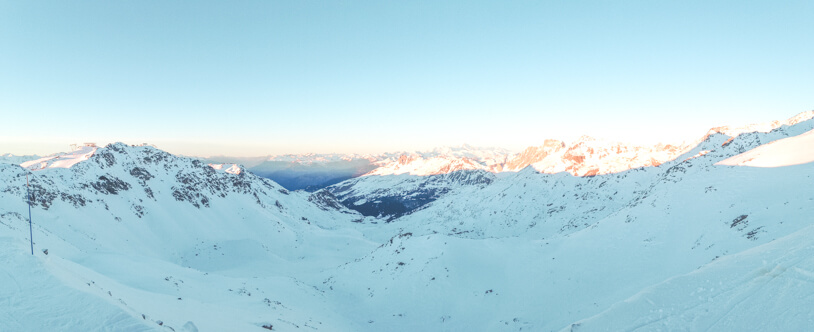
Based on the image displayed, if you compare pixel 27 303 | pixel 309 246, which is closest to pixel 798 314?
pixel 27 303

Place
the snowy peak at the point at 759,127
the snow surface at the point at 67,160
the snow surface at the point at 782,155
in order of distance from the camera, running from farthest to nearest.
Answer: the snowy peak at the point at 759,127 → the snow surface at the point at 67,160 → the snow surface at the point at 782,155

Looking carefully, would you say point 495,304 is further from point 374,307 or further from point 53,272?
point 53,272

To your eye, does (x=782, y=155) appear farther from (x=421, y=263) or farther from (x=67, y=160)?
(x=67, y=160)

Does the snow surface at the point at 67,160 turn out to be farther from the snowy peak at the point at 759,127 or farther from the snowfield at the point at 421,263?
the snowy peak at the point at 759,127

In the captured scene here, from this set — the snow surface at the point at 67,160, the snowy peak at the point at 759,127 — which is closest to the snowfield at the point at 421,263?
the snow surface at the point at 67,160

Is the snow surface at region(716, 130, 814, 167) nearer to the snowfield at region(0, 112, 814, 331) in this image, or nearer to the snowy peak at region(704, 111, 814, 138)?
the snowfield at region(0, 112, 814, 331)

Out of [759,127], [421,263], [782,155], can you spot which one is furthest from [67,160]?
[759,127]

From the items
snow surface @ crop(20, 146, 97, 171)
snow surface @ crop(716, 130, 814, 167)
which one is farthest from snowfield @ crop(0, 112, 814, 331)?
snow surface @ crop(20, 146, 97, 171)
